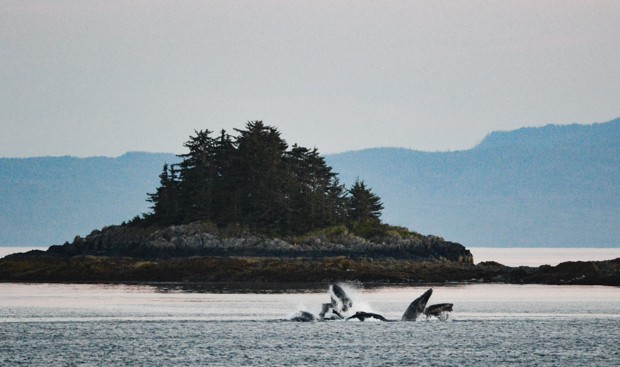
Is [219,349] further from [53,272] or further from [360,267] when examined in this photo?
[53,272]

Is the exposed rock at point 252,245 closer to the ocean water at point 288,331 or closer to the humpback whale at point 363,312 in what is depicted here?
the ocean water at point 288,331

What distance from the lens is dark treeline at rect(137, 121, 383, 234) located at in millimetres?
134750

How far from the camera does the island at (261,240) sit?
110 m

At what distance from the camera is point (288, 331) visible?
6188 centimetres

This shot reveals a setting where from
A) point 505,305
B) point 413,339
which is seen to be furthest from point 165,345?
point 505,305

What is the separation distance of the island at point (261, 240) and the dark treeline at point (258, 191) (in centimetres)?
15

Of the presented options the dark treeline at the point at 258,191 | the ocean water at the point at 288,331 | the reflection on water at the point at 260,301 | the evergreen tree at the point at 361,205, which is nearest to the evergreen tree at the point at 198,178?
the dark treeline at the point at 258,191

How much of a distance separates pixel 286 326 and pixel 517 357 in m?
16.7

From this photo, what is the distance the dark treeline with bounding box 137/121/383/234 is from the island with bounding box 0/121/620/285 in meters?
0.15

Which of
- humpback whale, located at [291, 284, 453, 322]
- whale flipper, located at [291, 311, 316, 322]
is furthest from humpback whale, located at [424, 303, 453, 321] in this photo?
whale flipper, located at [291, 311, 316, 322]

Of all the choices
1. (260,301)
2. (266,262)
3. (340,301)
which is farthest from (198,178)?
(340,301)

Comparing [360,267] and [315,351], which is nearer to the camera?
[315,351]

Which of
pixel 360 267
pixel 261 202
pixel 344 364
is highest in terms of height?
pixel 261 202

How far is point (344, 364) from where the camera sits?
49000mm
